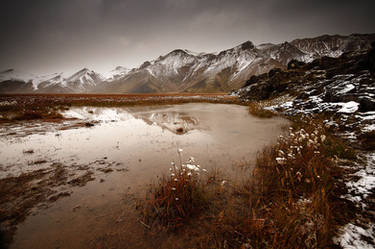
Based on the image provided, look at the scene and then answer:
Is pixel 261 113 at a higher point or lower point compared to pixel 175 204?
higher

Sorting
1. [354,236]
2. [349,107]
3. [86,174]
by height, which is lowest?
[86,174]

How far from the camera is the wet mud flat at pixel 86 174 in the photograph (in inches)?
107

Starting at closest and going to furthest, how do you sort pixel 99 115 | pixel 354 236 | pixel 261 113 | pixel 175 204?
→ pixel 354 236 < pixel 175 204 < pixel 99 115 < pixel 261 113

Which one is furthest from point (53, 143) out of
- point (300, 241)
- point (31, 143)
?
point (300, 241)

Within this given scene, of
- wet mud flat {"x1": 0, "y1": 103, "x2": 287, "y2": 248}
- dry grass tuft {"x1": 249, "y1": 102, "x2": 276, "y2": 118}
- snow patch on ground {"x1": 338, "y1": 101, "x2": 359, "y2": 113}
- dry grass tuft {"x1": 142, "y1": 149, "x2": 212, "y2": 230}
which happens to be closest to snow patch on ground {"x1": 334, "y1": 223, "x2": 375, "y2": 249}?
dry grass tuft {"x1": 142, "y1": 149, "x2": 212, "y2": 230}

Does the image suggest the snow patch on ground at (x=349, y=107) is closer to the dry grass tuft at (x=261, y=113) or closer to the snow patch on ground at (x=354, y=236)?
the dry grass tuft at (x=261, y=113)

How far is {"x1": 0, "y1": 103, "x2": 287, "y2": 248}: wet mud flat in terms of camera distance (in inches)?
A: 107

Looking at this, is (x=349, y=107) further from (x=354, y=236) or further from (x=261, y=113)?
(x=354, y=236)

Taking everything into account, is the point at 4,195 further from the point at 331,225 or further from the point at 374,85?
the point at 374,85

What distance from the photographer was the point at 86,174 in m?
4.61

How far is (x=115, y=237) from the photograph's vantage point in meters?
2.59

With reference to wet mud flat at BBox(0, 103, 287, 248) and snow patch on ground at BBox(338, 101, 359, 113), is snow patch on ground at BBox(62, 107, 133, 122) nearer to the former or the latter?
wet mud flat at BBox(0, 103, 287, 248)

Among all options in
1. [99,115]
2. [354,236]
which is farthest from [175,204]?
[99,115]

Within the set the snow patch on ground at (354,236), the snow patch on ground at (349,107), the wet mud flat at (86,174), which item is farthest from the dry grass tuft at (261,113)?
the snow patch on ground at (354,236)
